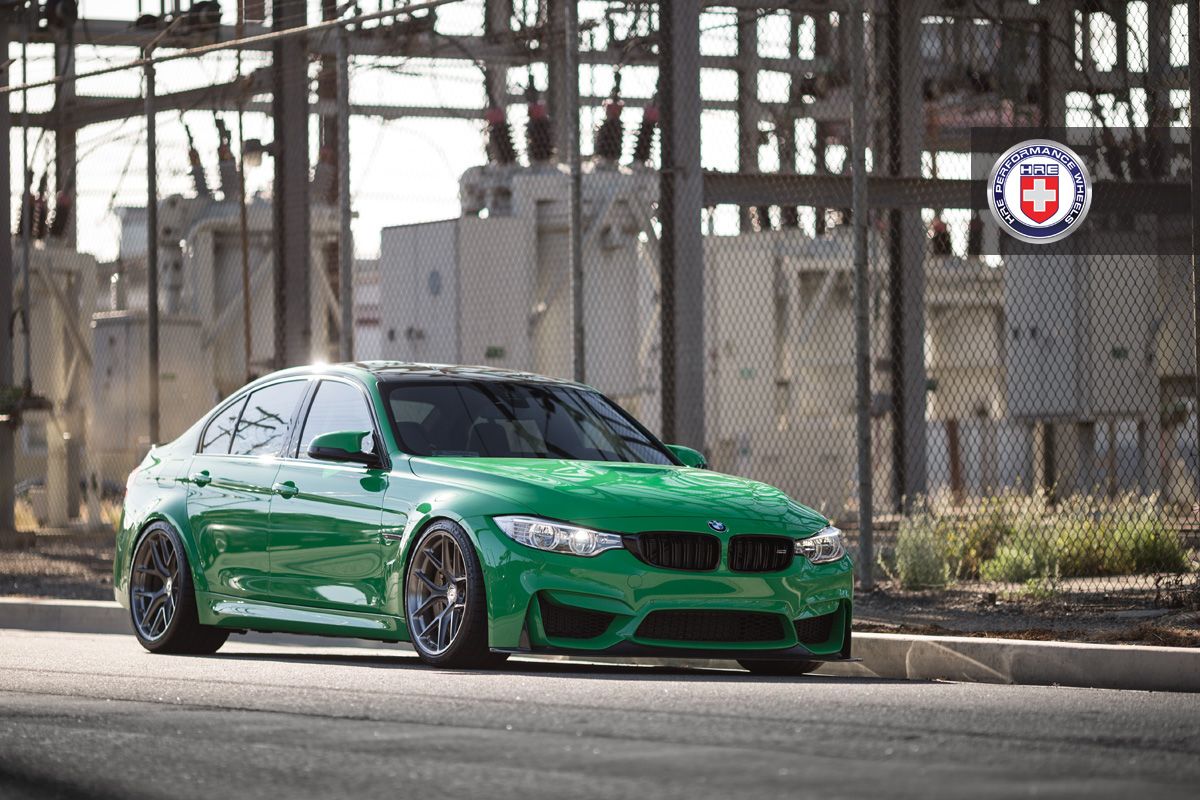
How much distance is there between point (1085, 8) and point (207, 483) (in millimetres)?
13315

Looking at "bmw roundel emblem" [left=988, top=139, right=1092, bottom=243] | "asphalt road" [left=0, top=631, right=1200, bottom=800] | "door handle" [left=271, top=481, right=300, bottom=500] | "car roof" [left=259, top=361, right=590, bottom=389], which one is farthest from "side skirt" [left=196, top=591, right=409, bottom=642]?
"bmw roundel emblem" [left=988, top=139, right=1092, bottom=243]

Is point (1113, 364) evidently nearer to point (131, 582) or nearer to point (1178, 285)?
point (1178, 285)

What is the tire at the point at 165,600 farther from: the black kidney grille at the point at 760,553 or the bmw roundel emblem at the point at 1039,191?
the bmw roundel emblem at the point at 1039,191

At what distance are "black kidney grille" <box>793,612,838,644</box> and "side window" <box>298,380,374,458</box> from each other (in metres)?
2.46

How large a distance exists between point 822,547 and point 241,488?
129 inches

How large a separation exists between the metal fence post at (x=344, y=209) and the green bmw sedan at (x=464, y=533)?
4705 millimetres

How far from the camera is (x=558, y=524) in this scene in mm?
9875

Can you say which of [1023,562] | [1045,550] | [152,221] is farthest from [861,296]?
[152,221]

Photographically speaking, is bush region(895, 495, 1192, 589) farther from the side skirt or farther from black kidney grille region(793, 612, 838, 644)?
the side skirt

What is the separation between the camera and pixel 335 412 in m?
11.5

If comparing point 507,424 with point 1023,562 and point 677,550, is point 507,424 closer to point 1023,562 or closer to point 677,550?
point 677,550

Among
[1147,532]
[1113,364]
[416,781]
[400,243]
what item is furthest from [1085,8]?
[416,781]

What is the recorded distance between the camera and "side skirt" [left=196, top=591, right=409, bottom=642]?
10.6 meters

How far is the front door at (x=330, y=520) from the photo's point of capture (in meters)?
10.8
